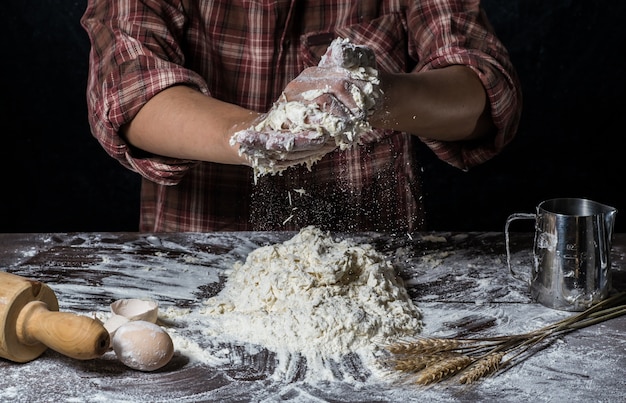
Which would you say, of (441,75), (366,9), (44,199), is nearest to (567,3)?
(366,9)

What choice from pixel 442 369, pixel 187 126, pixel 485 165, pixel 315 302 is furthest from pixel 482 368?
pixel 485 165

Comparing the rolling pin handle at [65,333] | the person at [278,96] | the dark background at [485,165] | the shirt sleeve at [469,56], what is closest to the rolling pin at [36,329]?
the rolling pin handle at [65,333]

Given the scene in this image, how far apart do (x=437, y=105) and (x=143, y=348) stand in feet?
2.46

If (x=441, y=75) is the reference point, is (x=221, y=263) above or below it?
below

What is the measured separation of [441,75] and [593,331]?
59 centimetres

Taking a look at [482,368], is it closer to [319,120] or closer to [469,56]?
[319,120]

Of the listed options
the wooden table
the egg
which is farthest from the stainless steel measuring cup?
the egg

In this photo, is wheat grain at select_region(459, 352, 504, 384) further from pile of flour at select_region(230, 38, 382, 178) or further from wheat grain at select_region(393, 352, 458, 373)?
pile of flour at select_region(230, 38, 382, 178)

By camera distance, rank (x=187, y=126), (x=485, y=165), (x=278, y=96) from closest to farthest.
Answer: (x=187, y=126) → (x=278, y=96) → (x=485, y=165)

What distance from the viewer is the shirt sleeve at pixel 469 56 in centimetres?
172

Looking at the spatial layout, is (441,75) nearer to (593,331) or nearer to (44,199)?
(593,331)

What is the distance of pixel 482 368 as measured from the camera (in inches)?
45.1

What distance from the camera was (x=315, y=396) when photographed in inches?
43.7

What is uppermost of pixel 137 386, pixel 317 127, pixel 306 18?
pixel 306 18
